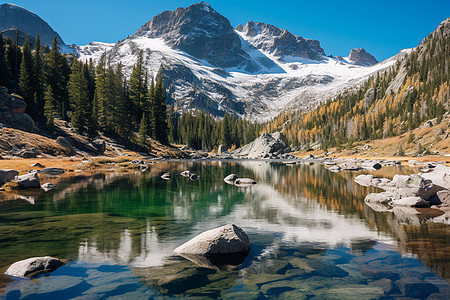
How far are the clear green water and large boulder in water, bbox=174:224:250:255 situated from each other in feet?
1.87

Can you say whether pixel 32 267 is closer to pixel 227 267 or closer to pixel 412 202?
pixel 227 267

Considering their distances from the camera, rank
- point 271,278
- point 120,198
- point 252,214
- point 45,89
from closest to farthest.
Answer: point 271,278 → point 252,214 → point 120,198 → point 45,89

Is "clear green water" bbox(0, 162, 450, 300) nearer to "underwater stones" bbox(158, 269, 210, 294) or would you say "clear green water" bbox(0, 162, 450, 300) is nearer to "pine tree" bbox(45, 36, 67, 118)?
"underwater stones" bbox(158, 269, 210, 294)

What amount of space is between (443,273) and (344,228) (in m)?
5.96

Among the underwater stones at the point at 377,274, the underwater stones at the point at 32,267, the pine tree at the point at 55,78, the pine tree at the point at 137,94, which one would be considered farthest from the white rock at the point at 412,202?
the pine tree at the point at 137,94

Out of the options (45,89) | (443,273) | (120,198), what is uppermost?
(45,89)

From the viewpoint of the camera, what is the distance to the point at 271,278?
28.8 feet

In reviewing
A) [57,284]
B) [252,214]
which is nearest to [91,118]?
[252,214]

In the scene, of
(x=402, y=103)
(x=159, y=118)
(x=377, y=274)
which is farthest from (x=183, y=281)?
(x=402, y=103)

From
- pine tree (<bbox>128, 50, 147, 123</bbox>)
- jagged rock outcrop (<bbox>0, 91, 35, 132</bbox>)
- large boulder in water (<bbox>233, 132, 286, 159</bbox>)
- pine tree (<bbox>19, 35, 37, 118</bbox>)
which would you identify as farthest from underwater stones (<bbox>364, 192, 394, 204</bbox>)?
large boulder in water (<bbox>233, 132, 286, 159</bbox>)

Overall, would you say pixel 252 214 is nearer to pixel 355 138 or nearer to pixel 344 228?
pixel 344 228

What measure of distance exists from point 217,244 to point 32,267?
6455 millimetres

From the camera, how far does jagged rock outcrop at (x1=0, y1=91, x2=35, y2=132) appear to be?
5438 centimetres

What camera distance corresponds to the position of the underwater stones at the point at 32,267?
28.3 ft
